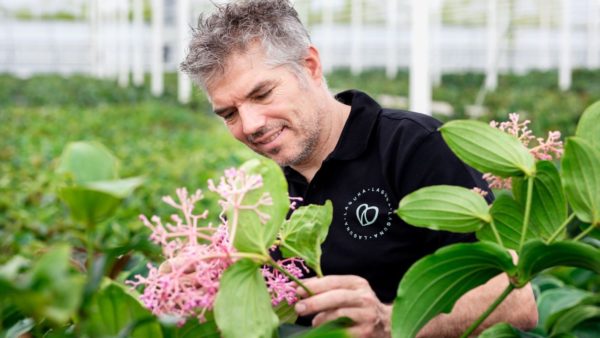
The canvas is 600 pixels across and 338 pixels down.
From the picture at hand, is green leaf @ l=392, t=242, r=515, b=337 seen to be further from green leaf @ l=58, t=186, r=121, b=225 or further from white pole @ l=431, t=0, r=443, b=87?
white pole @ l=431, t=0, r=443, b=87

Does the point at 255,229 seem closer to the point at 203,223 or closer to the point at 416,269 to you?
the point at 416,269

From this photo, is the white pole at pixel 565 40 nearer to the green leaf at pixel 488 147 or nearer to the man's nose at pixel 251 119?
the man's nose at pixel 251 119

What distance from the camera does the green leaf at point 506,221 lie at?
3.15 ft

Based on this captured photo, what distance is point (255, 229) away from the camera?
87cm

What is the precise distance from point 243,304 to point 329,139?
986 millimetres

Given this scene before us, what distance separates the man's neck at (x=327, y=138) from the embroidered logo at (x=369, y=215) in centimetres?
17

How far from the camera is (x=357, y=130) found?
5.74ft

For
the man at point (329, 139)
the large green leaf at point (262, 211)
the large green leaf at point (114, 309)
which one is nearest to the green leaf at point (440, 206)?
the large green leaf at point (262, 211)

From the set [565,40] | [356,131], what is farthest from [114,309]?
[565,40]

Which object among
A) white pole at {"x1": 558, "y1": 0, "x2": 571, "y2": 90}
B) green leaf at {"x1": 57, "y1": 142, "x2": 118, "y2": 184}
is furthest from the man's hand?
white pole at {"x1": 558, "y1": 0, "x2": 571, "y2": 90}

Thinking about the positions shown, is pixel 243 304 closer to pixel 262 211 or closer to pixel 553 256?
pixel 262 211

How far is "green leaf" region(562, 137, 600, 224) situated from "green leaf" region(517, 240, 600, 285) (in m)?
0.04

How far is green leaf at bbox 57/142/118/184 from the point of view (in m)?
0.71

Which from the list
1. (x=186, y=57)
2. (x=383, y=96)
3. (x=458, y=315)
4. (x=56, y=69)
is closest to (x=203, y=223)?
(x=186, y=57)
